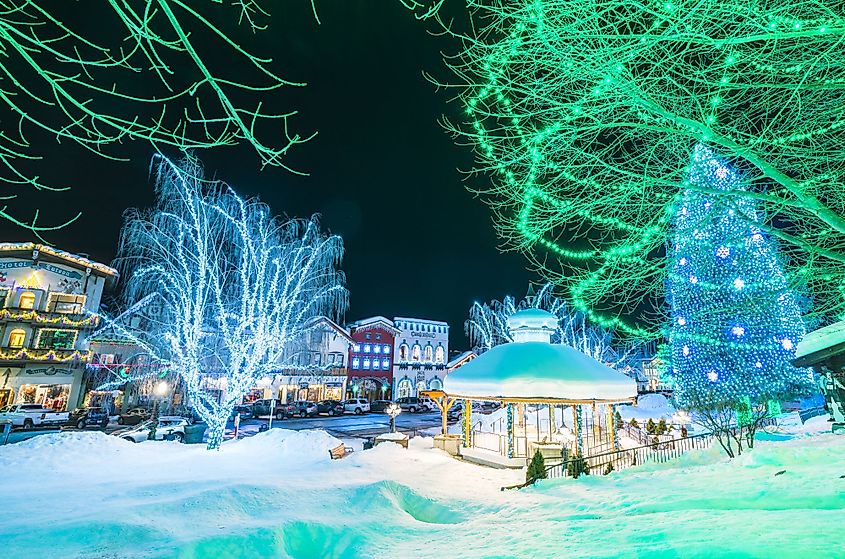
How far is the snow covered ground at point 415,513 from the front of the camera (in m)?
4.29

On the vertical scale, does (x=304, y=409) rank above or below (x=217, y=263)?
below

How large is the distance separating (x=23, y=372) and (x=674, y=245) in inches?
1552

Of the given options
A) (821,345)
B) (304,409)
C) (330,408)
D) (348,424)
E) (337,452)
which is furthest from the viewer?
(330,408)

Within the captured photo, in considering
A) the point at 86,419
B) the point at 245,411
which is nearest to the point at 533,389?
the point at 245,411

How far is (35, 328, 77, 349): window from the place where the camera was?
29.4 meters

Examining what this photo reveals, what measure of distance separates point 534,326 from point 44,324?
33.8 metres

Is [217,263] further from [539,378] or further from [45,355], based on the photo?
[45,355]

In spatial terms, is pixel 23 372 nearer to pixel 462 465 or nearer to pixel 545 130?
pixel 462 465

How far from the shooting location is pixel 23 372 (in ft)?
93.8

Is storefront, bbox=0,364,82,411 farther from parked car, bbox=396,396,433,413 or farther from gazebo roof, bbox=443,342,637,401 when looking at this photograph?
gazebo roof, bbox=443,342,637,401

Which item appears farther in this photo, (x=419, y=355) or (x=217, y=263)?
(x=419, y=355)

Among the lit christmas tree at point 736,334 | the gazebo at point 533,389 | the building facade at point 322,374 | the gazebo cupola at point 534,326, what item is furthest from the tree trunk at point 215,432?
the building facade at point 322,374

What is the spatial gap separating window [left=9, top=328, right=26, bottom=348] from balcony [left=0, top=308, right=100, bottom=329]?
0.92 m

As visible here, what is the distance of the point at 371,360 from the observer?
2031 inches
